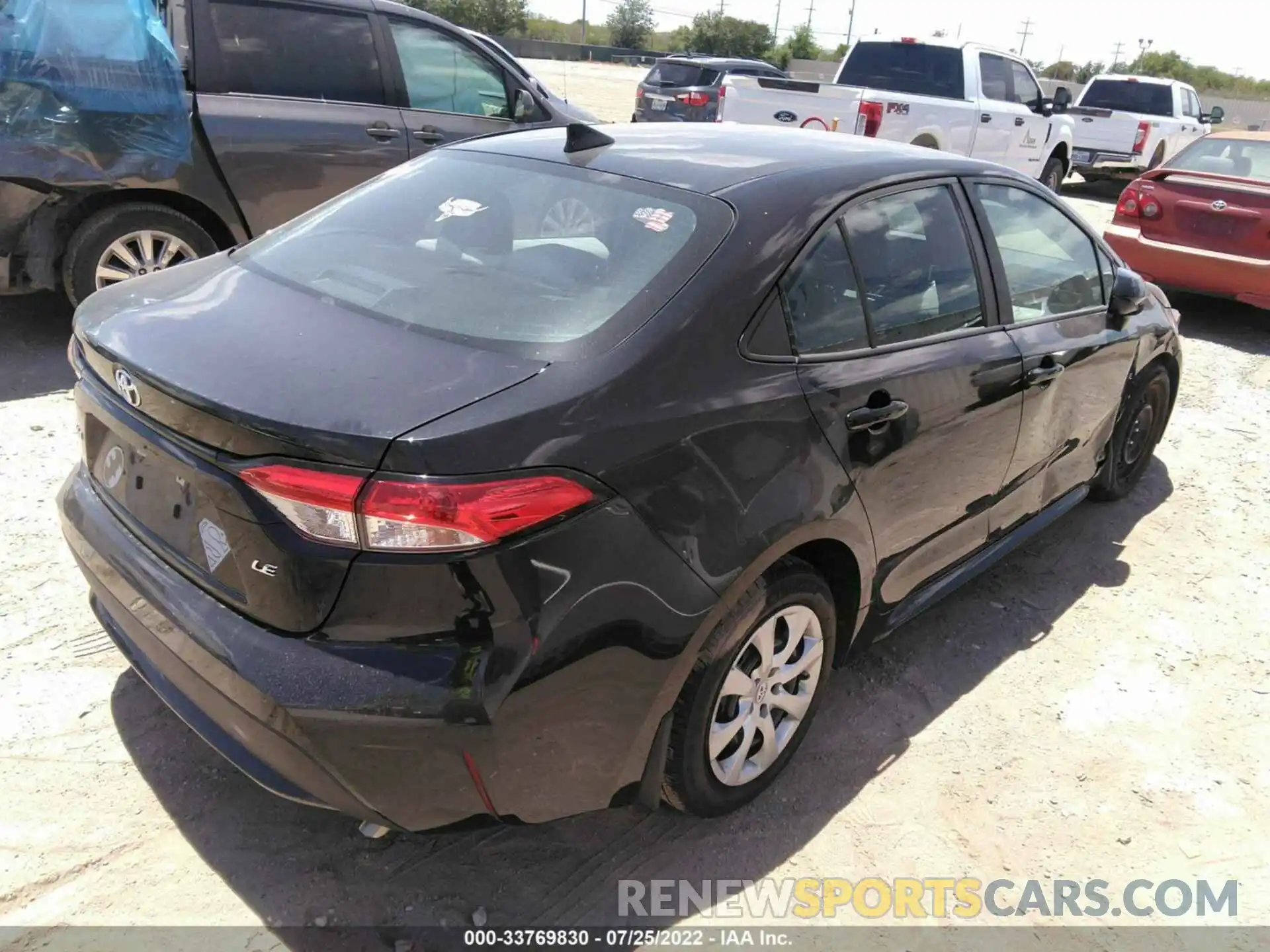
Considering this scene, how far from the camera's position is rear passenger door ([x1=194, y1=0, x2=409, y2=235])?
532cm

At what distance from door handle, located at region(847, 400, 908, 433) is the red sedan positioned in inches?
249

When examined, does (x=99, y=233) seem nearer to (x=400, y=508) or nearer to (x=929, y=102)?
(x=400, y=508)

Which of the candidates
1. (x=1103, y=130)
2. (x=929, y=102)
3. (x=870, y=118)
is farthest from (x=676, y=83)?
(x=1103, y=130)

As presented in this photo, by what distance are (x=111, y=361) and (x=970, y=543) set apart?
8.75 feet

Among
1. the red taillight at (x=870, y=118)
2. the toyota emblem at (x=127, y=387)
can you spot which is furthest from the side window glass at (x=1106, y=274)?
the red taillight at (x=870, y=118)

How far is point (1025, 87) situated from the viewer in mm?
12445

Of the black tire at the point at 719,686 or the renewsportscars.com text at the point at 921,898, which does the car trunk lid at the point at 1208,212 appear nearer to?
the renewsportscars.com text at the point at 921,898

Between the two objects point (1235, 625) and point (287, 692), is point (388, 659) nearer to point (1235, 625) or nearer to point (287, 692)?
point (287, 692)

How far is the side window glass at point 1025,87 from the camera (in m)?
12.2

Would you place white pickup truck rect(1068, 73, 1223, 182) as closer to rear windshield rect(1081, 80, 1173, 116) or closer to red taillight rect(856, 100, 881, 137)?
rear windshield rect(1081, 80, 1173, 116)

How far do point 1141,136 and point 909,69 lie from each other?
19.4 feet

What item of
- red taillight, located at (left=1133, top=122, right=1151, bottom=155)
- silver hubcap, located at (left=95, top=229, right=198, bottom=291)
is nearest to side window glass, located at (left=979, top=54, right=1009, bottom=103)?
red taillight, located at (left=1133, top=122, right=1151, bottom=155)

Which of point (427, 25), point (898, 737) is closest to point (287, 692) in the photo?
point (898, 737)

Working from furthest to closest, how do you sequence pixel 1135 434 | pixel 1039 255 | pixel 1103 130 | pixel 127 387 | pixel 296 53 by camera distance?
pixel 1103 130
pixel 296 53
pixel 1135 434
pixel 1039 255
pixel 127 387
